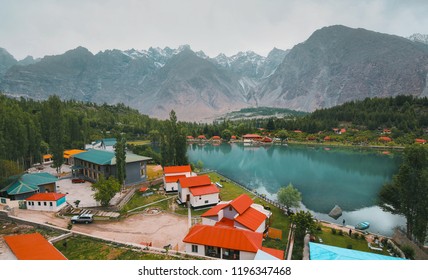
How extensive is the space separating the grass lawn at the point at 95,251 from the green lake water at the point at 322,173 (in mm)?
18249

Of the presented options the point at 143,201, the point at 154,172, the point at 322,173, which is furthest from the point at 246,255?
the point at 322,173

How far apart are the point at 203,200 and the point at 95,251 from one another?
11178 mm

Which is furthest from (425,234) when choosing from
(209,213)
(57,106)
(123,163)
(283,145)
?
(283,145)

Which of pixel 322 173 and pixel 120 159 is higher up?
pixel 120 159

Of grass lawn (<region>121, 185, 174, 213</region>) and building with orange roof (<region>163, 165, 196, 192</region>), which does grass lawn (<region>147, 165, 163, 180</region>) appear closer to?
building with orange roof (<region>163, 165, 196, 192</region>)

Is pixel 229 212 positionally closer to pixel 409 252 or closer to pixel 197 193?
pixel 197 193

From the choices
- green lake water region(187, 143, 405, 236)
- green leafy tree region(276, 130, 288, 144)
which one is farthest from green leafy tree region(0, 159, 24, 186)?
green leafy tree region(276, 130, 288, 144)

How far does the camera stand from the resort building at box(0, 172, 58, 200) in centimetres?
2200

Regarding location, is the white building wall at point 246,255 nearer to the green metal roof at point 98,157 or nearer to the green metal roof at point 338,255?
the green metal roof at point 338,255

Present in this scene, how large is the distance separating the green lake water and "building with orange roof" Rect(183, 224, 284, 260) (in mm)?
13856

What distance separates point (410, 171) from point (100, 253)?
19441 mm

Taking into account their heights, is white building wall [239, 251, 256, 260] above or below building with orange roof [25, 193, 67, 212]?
below

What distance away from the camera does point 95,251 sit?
14594 millimetres

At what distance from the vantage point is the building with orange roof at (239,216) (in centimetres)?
1819
